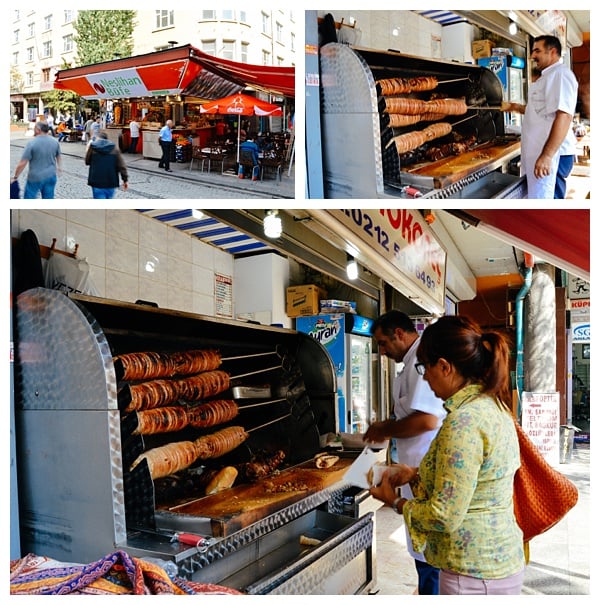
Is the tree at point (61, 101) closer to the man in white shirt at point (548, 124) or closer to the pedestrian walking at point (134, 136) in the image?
the pedestrian walking at point (134, 136)

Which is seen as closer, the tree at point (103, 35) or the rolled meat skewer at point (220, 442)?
the tree at point (103, 35)

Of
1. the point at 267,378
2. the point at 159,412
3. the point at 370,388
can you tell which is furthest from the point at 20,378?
the point at 370,388

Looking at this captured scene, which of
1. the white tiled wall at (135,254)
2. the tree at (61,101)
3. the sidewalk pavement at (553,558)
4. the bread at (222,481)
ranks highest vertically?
the tree at (61,101)

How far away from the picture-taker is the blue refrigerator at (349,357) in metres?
4.21

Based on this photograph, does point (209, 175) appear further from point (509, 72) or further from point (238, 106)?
point (509, 72)

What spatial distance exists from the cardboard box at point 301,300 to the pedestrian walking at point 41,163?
1876 mm

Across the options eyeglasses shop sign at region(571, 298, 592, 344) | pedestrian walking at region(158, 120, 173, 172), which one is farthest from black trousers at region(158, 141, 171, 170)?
eyeglasses shop sign at region(571, 298, 592, 344)

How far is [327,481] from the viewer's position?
8.76 ft

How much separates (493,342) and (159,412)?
140 centimetres

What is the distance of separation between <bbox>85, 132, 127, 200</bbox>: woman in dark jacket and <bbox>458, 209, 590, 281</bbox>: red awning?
1.25 metres

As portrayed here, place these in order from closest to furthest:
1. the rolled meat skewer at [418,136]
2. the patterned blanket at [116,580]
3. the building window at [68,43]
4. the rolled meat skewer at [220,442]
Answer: the patterned blanket at [116,580], the building window at [68,43], the rolled meat skewer at [220,442], the rolled meat skewer at [418,136]

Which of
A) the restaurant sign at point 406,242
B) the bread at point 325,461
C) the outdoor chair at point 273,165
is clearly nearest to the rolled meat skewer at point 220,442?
the bread at point 325,461

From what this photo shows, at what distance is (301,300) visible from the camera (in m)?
3.91

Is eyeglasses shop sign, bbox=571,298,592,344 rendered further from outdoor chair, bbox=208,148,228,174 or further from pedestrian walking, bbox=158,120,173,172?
pedestrian walking, bbox=158,120,173,172
